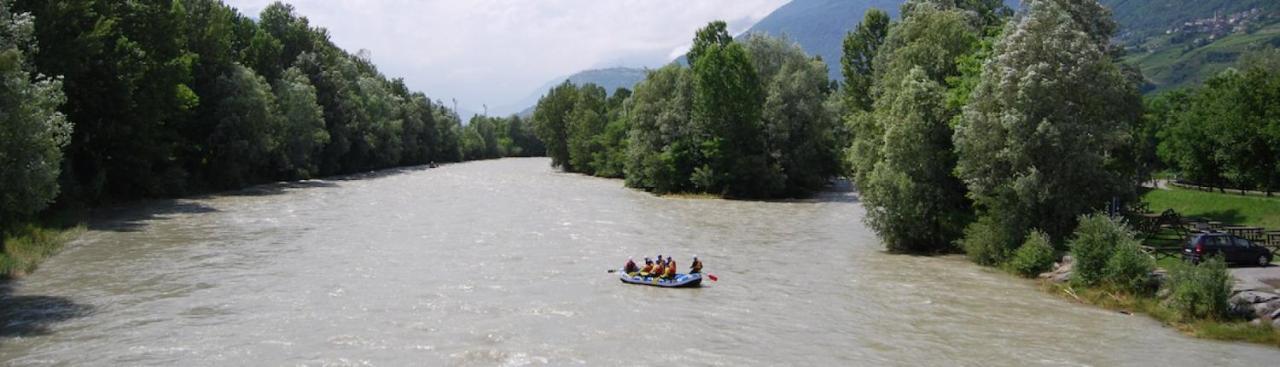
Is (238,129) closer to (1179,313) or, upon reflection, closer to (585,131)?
(585,131)

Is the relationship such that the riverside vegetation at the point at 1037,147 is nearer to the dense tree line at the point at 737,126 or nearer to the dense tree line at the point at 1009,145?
the dense tree line at the point at 1009,145

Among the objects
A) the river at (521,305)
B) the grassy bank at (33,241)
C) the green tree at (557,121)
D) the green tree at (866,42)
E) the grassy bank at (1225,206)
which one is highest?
the green tree at (866,42)

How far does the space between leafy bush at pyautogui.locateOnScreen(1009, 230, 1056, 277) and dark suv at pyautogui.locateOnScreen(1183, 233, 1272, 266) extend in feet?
15.7

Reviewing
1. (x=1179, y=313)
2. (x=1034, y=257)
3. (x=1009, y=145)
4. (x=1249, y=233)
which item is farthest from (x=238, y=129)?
(x=1249, y=233)

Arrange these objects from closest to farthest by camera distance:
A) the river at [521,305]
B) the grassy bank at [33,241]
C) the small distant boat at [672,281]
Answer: the river at [521,305] → the grassy bank at [33,241] → the small distant boat at [672,281]

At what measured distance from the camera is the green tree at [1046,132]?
34.9 metres

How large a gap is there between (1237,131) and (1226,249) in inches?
1379

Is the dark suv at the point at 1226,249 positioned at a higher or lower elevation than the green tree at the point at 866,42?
lower

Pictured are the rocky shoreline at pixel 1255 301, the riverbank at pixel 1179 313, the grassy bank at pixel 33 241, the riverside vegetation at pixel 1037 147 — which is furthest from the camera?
the grassy bank at pixel 33 241

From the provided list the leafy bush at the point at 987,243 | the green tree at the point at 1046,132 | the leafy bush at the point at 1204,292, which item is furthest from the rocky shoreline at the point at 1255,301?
the leafy bush at the point at 987,243

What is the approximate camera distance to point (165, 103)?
6219 centimetres

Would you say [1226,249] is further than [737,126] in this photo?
No

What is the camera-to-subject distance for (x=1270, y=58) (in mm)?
74000

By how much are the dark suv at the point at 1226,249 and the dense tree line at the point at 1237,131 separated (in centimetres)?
1900
